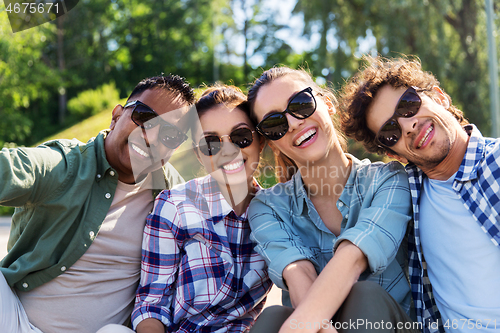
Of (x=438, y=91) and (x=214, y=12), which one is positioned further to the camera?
(x=214, y=12)

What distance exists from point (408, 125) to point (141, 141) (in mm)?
1574

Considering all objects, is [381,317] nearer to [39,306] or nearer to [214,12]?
[39,306]

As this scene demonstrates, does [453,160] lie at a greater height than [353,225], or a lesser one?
greater

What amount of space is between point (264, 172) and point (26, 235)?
1784 mm

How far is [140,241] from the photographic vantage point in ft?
7.82

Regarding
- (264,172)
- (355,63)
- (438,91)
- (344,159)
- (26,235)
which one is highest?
(438,91)

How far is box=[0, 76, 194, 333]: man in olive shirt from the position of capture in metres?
2.16

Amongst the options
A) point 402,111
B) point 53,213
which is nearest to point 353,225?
point 402,111

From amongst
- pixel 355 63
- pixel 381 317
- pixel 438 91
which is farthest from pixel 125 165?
pixel 355 63

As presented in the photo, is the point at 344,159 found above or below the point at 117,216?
above

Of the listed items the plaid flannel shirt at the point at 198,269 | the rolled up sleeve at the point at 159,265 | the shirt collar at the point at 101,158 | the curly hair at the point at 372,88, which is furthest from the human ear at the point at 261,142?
the shirt collar at the point at 101,158

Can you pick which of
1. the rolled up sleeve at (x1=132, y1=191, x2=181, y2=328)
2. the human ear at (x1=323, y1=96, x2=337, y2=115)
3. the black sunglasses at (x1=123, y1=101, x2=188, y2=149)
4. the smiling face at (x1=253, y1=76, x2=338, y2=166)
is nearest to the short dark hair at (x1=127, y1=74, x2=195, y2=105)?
the black sunglasses at (x1=123, y1=101, x2=188, y2=149)

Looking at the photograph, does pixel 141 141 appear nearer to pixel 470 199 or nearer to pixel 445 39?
pixel 470 199

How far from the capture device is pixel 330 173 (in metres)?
2.36
